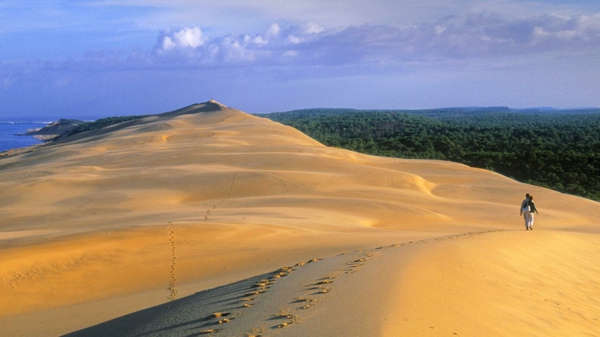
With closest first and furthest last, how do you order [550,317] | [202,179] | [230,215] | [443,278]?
[550,317] → [443,278] → [230,215] → [202,179]

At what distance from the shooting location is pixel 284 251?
13.8 m

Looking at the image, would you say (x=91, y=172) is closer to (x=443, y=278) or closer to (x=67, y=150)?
(x=67, y=150)

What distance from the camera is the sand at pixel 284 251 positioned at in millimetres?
7398

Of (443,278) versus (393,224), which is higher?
(443,278)

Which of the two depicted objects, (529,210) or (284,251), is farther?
(529,210)

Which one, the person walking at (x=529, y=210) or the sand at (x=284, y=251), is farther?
the person walking at (x=529, y=210)

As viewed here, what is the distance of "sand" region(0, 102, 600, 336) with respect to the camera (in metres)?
7.40

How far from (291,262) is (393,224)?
8.37 m

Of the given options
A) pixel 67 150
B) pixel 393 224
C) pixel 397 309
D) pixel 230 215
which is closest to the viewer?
pixel 397 309

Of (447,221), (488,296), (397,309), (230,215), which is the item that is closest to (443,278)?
(488,296)

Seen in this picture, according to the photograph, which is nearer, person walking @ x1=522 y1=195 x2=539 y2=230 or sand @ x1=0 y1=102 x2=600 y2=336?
sand @ x1=0 y1=102 x2=600 y2=336

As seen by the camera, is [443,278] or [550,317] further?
[443,278]

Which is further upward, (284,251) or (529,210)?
(529,210)

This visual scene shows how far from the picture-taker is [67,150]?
135 feet
